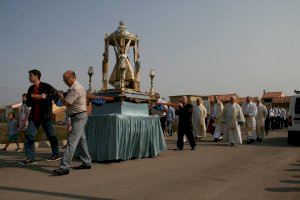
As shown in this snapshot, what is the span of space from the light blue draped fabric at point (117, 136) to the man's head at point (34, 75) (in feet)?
5.10

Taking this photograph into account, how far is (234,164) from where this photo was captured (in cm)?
847

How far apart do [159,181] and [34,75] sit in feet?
11.5

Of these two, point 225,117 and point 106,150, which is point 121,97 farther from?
point 225,117

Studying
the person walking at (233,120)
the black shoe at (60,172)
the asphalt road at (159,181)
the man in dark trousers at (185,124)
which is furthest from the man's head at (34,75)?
the person walking at (233,120)

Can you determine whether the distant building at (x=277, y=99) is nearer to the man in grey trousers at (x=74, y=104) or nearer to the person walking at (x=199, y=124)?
the person walking at (x=199, y=124)

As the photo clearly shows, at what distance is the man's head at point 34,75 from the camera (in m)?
7.90

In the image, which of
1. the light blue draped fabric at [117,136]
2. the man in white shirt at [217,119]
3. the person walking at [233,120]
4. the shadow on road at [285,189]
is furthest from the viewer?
the man in white shirt at [217,119]

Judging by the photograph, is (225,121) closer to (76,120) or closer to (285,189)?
(76,120)

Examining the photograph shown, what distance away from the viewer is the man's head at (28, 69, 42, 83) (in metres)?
7.90

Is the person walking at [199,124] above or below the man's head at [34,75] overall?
below

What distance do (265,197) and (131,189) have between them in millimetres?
1829

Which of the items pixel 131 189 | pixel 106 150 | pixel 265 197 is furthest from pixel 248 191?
pixel 106 150

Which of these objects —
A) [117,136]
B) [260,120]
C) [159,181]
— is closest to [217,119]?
[260,120]

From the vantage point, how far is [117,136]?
8.46 meters
